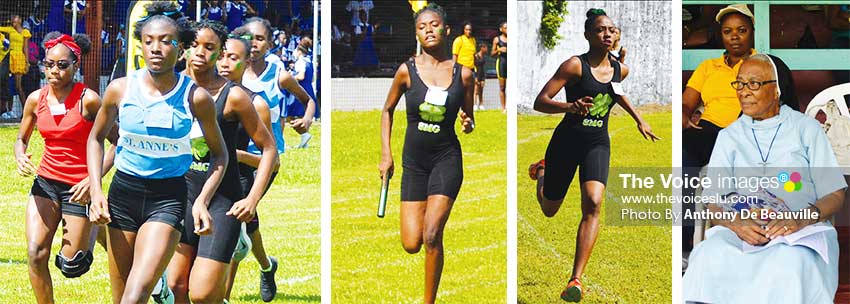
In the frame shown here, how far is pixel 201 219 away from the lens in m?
6.20

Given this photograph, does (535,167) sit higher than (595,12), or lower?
lower

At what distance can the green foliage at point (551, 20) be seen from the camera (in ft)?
22.3

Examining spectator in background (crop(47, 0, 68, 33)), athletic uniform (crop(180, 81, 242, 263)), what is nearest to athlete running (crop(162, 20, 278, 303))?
athletic uniform (crop(180, 81, 242, 263))

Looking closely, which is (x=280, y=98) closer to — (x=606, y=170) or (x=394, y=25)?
(x=394, y=25)

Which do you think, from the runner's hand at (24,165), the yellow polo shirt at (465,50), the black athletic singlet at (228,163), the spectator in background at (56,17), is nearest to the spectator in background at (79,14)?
the spectator in background at (56,17)

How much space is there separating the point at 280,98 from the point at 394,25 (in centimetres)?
74

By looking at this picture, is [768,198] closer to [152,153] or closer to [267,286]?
[267,286]

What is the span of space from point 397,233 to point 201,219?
1.22 m

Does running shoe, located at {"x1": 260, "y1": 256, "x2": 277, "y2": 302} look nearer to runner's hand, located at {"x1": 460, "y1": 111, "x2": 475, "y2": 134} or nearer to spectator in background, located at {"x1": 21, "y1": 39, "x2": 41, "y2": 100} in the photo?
runner's hand, located at {"x1": 460, "y1": 111, "x2": 475, "y2": 134}

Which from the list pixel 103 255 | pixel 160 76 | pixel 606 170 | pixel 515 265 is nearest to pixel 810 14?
pixel 606 170

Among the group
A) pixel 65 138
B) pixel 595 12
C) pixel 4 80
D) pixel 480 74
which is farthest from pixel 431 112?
pixel 4 80

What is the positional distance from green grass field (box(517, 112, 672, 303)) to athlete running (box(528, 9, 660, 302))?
38 millimetres

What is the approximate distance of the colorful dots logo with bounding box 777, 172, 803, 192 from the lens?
660cm

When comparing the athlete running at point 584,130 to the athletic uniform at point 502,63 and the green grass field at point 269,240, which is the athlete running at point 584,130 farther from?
the green grass field at point 269,240
